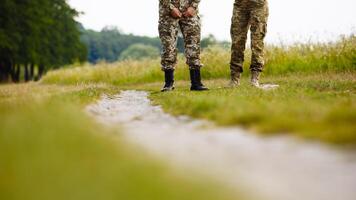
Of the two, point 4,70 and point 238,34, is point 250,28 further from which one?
point 4,70

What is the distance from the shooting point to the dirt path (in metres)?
2.06

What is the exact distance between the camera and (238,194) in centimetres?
199

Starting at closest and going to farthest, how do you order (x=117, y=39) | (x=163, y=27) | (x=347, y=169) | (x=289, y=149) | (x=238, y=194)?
(x=238, y=194), (x=347, y=169), (x=289, y=149), (x=163, y=27), (x=117, y=39)

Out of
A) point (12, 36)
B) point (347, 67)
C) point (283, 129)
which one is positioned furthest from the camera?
point (12, 36)

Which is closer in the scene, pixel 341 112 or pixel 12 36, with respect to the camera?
pixel 341 112

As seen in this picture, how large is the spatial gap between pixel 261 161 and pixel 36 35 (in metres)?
37.9

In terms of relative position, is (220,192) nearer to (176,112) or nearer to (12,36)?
(176,112)

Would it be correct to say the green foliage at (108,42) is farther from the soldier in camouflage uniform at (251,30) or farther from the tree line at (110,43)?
the soldier in camouflage uniform at (251,30)

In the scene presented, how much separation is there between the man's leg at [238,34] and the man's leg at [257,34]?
10.7 inches

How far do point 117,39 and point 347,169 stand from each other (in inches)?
5983

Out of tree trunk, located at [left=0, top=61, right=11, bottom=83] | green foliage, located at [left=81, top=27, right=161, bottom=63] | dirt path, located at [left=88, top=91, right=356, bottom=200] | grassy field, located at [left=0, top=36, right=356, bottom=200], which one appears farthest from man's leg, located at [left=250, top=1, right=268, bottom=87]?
green foliage, located at [left=81, top=27, right=161, bottom=63]

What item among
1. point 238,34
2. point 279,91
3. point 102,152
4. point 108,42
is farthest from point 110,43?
point 102,152

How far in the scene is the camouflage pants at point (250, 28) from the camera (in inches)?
347

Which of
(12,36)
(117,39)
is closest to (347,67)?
(12,36)
